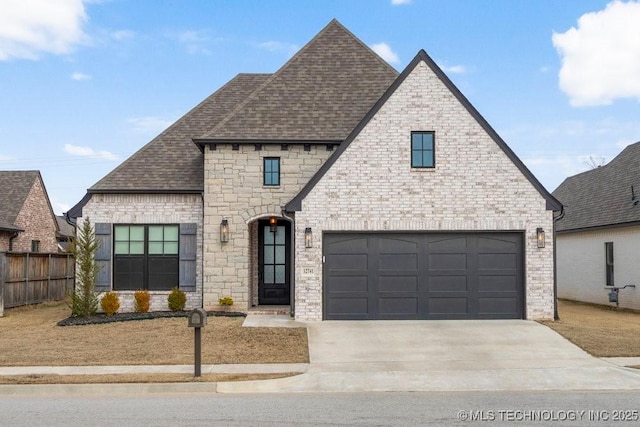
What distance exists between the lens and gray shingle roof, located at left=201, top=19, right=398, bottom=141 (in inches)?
748

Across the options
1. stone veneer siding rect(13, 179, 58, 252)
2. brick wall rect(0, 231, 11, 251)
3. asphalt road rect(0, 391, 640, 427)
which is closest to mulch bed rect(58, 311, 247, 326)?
asphalt road rect(0, 391, 640, 427)

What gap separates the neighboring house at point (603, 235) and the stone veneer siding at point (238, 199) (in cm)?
1106

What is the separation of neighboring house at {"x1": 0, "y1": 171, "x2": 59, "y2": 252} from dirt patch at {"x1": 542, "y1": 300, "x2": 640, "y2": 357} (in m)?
21.5

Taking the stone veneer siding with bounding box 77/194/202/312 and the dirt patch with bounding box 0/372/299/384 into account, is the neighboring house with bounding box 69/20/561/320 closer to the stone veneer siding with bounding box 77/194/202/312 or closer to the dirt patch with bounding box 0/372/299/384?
the stone veneer siding with bounding box 77/194/202/312

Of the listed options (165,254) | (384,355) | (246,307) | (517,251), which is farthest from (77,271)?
(517,251)

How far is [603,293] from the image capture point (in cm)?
2391

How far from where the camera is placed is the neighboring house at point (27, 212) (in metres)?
29.5

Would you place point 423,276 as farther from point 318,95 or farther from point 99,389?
point 99,389

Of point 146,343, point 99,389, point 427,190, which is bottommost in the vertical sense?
point 99,389

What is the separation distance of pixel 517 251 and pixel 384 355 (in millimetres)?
6044

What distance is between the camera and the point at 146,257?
19.5 meters

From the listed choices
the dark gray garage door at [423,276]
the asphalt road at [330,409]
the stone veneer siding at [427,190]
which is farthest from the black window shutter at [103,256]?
the asphalt road at [330,409]

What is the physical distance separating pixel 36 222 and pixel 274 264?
17.7m

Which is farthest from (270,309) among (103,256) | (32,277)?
(32,277)
